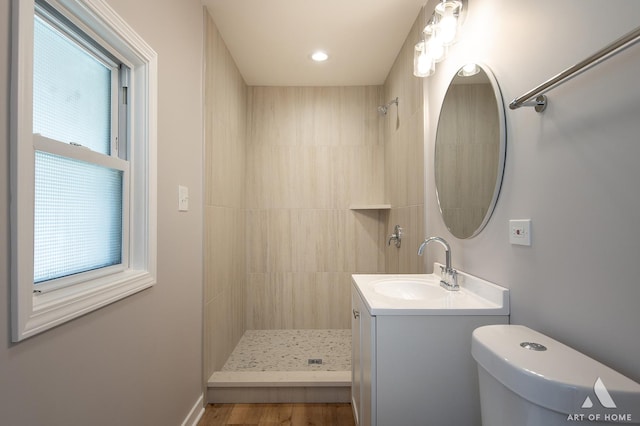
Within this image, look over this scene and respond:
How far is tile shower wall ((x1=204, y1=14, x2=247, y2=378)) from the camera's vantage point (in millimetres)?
2012

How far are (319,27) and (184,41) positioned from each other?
949 millimetres

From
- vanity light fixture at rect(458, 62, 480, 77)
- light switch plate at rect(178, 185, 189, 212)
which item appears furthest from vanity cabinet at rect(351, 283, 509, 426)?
light switch plate at rect(178, 185, 189, 212)

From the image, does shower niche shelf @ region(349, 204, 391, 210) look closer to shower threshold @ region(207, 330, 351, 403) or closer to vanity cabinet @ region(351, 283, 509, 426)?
shower threshold @ region(207, 330, 351, 403)

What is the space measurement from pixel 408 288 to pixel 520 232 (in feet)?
2.17

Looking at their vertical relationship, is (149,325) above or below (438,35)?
below

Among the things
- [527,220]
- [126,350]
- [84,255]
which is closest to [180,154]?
[84,255]

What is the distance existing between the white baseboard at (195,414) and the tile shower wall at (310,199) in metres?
1.19

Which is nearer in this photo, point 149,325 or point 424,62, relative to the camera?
point 149,325

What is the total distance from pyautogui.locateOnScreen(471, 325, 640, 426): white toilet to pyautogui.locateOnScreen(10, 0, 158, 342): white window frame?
3.70 ft

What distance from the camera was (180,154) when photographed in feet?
5.28

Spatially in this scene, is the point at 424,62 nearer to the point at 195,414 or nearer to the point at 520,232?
the point at 520,232

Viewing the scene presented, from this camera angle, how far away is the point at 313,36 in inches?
89.0

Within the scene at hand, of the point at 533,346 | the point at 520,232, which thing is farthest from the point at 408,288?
the point at 533,346

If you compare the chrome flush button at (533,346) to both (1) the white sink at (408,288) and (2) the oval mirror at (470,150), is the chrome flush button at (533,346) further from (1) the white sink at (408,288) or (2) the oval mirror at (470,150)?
(1) the white sink at (408,288)
